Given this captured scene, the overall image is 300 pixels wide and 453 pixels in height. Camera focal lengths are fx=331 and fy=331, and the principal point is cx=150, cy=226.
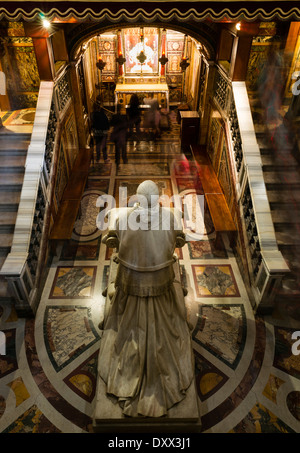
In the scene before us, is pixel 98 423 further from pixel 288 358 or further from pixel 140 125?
pixel 140 125

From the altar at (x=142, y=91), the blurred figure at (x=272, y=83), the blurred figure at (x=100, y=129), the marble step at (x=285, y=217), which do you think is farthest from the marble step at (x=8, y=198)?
the altar at (x=142, y=91)

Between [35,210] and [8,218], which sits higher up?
[35,210]

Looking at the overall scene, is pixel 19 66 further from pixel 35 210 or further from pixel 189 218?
pixel 189 218

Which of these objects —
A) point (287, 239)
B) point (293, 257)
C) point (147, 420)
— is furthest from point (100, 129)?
point (147, 420)

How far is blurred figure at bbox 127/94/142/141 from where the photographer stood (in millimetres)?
9492

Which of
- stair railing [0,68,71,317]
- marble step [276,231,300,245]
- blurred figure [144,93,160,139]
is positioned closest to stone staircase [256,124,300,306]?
marble step [276,231,300,245]

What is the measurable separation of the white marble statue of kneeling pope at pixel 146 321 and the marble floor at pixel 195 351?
2.20ft

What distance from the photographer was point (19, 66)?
812 cm

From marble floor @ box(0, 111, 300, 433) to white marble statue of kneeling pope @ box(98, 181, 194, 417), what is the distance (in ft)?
Result: 2.20

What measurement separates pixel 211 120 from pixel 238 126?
8.38 ft

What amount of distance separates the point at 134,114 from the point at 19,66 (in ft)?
10.7

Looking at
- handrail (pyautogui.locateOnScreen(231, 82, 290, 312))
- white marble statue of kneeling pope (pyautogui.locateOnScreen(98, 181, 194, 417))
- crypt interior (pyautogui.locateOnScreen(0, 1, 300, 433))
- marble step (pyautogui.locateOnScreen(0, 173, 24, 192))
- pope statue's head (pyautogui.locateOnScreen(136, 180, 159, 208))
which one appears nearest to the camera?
pope statue's head (pyautogui.locateOnScreen(136, 180, 159, 208))

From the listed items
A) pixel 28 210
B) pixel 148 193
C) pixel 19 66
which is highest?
pixel 148 193

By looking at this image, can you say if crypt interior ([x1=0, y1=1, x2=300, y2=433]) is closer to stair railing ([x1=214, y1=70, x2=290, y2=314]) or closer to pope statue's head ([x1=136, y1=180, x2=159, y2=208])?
stair railing ([x1=214, y1=70, x2=290, y2=314])
